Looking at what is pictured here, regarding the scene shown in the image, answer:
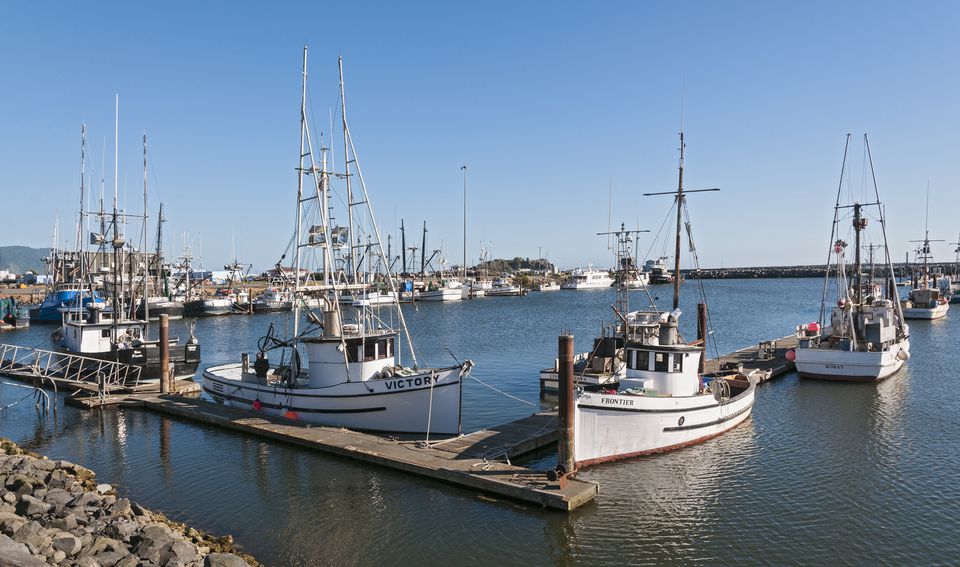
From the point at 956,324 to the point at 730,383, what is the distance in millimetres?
48982

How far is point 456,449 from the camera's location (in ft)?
58.4

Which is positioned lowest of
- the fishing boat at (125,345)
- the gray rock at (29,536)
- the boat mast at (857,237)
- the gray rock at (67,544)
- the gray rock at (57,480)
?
the gray rock at (57,480)

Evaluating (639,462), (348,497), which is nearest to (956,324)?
(639,462)

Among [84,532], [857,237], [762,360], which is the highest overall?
[857,237]

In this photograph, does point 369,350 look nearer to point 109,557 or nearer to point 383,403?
point 383,403

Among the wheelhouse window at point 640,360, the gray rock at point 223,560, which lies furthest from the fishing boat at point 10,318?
the wheelhouse window at point 640,360

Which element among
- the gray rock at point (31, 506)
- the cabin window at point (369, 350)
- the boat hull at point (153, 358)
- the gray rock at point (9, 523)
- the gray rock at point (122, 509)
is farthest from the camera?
the boat hull at point (153, 358)

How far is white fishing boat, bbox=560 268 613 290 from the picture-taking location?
146m

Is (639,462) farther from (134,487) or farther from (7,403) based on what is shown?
(7,403)

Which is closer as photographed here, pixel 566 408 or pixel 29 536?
pixel 29 536

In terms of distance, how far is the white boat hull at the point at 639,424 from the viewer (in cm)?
1716

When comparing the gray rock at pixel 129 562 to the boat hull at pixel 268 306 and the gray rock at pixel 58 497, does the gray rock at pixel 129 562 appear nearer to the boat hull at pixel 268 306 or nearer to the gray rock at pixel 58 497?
the gray rock at pixel 58 497

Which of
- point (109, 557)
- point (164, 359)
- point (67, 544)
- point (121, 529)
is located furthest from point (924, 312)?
point (67, 544)

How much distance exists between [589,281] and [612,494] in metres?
134
